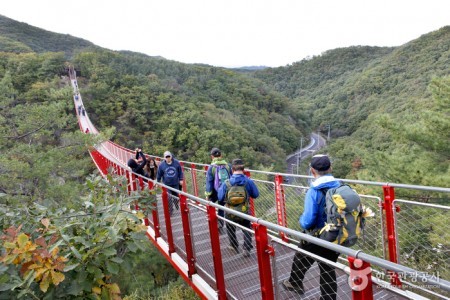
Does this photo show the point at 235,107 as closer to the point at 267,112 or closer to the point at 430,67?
the point at 267,112

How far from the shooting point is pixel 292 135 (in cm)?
6588

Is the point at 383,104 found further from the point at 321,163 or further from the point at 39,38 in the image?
the point at 39,38

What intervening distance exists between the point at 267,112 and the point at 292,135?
7716 millimetres

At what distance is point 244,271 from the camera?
119 inches

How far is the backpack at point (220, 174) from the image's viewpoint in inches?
156

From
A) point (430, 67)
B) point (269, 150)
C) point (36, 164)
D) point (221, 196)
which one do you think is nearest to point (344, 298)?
point (221, 196)

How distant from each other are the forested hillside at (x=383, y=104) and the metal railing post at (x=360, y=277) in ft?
24.9

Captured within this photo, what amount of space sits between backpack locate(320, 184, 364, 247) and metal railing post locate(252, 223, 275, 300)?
378 mm

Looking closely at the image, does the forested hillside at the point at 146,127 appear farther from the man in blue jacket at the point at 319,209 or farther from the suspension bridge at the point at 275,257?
the man in blue jacket at the point at 319,209

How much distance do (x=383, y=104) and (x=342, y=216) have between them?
70188 mm

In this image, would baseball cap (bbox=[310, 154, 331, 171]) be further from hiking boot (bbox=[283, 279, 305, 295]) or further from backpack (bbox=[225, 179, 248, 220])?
backpack (bbox=[225, 179, 248, 220])

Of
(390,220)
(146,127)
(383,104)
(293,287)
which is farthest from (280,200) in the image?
(383,104)

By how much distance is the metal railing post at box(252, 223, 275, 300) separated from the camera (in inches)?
79.5

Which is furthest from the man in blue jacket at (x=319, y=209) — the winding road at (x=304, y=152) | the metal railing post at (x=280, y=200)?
the winding road at (x=304, y=152)
